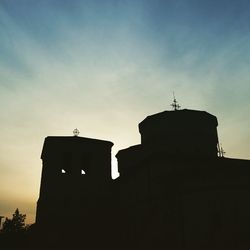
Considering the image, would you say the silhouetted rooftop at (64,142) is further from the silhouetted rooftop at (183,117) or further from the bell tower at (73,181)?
the silhouetted rooftop at (183,117)

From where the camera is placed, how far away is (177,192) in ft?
53.0

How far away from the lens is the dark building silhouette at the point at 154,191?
1538 cm

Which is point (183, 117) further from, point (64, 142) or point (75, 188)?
point (75, 188)

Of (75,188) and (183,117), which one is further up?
(183,117)

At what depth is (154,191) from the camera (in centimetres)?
1733

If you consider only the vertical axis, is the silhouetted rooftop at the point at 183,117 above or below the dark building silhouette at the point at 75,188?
above

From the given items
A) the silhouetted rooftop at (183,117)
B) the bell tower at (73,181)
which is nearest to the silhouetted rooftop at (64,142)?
the bell tower at (73,181)

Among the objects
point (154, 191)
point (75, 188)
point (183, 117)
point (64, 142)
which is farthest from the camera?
point (64, 142)

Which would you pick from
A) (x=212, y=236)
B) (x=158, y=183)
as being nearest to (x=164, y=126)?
(x=158, y=183)

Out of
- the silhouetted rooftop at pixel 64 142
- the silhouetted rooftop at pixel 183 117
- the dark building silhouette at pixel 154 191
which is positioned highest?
the silhouetted rooftop at pixel 183 117

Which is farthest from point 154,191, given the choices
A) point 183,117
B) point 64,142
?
point 64,142

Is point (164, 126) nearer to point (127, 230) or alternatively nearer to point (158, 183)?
point (158, 183)

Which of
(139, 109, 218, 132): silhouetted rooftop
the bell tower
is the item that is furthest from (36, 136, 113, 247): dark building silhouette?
(139, 109, 218, 132): silhouetted rooftop

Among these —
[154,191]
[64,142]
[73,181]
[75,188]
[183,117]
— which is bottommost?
[154,191]
